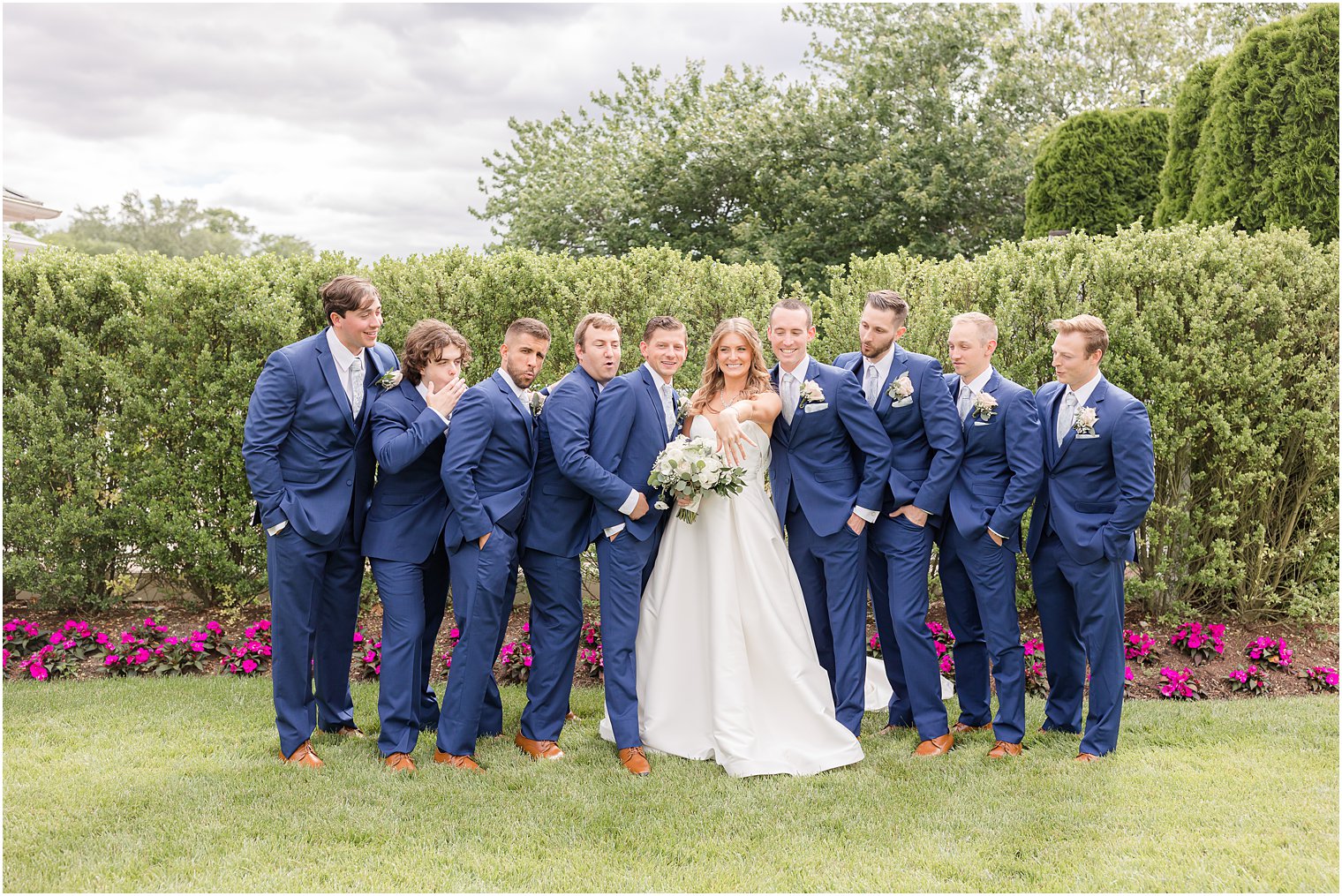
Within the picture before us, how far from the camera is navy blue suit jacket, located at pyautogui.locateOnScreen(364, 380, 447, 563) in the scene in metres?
4.93

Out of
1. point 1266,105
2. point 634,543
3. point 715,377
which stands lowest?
point 634,543

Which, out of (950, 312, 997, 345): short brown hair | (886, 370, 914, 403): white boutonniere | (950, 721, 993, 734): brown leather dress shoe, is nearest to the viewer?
(886, 370, 914, 403): white boutonniere

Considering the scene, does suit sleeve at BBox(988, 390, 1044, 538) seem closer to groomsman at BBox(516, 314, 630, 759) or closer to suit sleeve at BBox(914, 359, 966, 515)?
suit sleeve at BBox(914, 359, 966, 515)

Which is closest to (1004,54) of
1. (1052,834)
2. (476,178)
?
(476,178)

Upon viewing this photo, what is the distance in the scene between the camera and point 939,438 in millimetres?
5238

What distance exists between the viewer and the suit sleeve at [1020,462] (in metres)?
5.06

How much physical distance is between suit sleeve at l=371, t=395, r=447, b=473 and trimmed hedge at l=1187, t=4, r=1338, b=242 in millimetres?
7533

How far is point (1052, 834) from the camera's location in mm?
4148

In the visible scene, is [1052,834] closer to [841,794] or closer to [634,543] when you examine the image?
[841,794]

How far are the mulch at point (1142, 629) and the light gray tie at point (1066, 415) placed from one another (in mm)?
2015

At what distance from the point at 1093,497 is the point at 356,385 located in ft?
12.6

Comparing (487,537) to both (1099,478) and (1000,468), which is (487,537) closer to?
(1000,468)

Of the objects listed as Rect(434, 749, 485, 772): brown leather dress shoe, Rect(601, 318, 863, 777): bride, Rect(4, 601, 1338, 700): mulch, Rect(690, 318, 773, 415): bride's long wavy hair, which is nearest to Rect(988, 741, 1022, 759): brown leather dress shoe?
Rect(601, 318, 863, 777): bride

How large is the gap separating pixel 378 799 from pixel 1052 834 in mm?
2987
